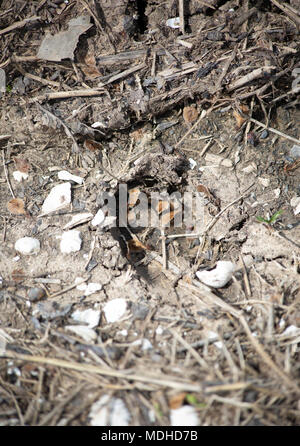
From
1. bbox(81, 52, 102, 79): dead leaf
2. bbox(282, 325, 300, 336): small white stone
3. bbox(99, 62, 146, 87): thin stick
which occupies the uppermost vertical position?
bbox(81, 52, 102, 79): dead leaf

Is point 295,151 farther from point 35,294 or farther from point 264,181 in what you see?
point 35,294

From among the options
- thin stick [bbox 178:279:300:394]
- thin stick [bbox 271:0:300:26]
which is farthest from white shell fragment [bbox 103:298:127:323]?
thin stick [bbox 271:0:300:26]

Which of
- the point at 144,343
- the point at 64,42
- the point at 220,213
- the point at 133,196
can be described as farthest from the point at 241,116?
the point at 144,343

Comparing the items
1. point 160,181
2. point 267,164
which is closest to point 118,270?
point 160,181

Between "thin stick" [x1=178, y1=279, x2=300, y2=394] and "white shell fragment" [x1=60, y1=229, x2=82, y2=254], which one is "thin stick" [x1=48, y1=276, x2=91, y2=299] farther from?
"thin stick" [x1=178, y1=279, x2=300, y2=394]

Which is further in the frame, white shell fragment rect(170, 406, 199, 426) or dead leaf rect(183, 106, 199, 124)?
dead leaf rect(183, 106, 199, 124)

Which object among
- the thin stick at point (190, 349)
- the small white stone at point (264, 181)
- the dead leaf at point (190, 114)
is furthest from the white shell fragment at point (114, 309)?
the dead leaf at point (190, 114)

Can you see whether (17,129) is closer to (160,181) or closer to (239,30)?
(160,181)

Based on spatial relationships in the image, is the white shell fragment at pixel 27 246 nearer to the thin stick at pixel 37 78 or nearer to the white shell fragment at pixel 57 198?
the white shell fragment at pixel 57 198
